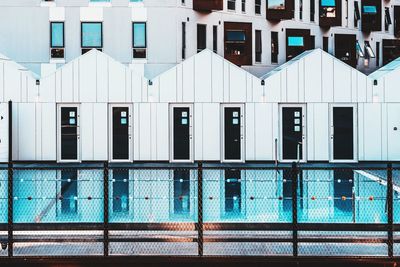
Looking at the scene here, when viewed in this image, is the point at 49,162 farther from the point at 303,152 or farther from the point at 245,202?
the point at 245,202

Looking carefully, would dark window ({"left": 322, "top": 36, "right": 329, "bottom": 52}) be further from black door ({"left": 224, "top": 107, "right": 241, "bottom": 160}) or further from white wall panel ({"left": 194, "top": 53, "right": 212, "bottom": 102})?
white wall panel ({"left": 194, "top": 53, "right": 212, "bottom": 102})

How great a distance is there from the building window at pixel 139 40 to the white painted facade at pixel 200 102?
6742mm

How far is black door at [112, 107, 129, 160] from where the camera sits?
27.4m

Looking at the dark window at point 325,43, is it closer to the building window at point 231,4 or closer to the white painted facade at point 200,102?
the building window at point 231,4

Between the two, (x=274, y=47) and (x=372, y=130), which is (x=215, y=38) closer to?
(x=274, y=47)

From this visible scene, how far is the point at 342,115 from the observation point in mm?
27828

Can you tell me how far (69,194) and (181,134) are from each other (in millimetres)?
10876

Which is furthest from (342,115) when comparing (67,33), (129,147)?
(67,33)

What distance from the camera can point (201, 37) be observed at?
35781 mm

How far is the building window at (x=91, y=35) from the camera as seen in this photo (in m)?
33.7

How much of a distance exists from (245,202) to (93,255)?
18.5 feet

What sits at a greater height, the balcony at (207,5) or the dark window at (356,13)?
the dark window at (356,13)

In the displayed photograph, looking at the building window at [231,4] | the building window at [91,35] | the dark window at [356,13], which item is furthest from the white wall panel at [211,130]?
the dark window at [356,13]

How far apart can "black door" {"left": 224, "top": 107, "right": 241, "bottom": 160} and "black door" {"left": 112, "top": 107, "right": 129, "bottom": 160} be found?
4.17m
